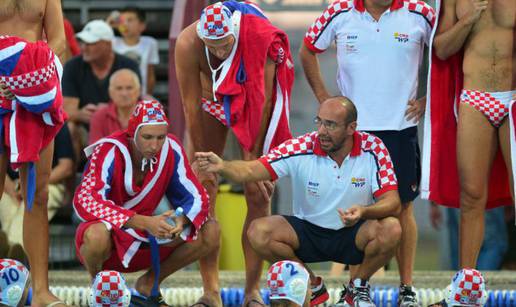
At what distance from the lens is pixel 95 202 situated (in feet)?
24.3

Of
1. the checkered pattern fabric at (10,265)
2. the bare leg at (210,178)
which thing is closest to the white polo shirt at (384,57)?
the bare leg at (210,178)

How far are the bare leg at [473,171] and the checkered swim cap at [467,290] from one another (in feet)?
1.00

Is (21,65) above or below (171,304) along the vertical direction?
above

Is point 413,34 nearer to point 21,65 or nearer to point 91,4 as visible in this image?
point 21,65

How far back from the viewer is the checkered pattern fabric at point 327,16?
25.9 ft

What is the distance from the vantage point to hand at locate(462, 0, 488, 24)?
7.48 m

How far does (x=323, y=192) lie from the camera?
746 centimetres

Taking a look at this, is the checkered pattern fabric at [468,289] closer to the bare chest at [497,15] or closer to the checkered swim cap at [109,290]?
the bare chest at [497,15]

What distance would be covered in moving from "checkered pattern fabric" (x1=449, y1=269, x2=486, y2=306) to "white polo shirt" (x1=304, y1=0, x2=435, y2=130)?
3.22ft

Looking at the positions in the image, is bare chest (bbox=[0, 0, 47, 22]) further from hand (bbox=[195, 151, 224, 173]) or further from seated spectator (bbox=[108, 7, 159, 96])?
seated spectator (bbox=[108, 7, 159, 96])

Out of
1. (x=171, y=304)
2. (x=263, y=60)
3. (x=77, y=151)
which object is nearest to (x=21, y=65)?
(x=263, y=60)

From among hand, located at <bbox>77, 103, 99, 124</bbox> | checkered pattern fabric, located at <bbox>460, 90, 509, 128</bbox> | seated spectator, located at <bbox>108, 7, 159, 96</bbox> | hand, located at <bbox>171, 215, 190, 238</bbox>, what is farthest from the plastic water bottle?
seated spectator, located at <bbox>108, 7, 159, 96</bbox>

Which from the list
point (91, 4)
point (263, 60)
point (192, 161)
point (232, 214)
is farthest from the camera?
point (91, 4)

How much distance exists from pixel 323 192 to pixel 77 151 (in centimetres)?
337
